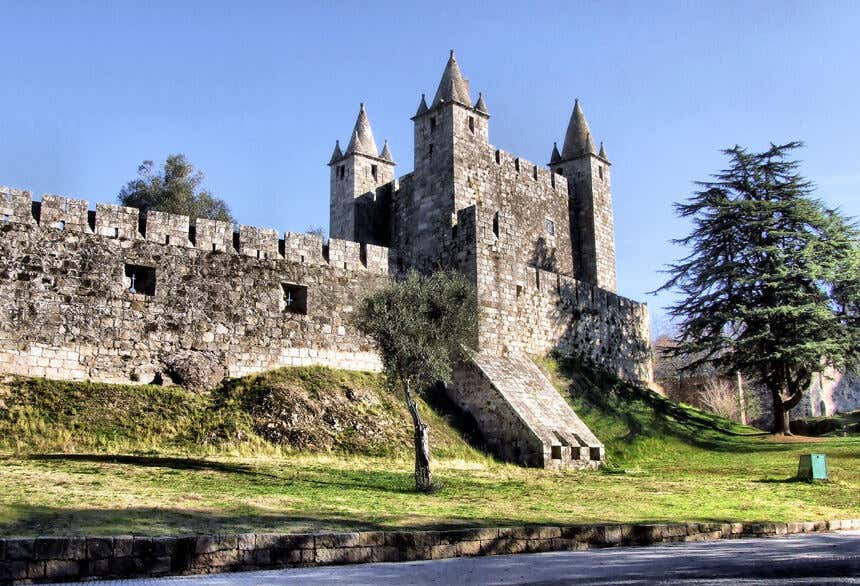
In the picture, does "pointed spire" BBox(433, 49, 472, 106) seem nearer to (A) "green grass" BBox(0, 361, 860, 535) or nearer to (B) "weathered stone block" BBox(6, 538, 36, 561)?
(A) "green grass" BBox(0, 361, 860, 535)

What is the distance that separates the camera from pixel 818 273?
30969 millimetres

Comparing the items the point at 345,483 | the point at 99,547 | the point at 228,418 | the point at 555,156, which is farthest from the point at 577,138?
the point at 99,547

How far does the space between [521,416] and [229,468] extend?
8522mm

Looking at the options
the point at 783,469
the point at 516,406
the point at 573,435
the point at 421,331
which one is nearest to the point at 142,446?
the point at 421,331

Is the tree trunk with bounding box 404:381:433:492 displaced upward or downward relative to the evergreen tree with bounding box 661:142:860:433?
downward

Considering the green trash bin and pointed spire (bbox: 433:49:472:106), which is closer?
the green trash bin

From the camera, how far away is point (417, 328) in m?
18.6

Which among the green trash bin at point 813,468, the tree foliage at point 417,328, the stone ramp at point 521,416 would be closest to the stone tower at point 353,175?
the stone ramp at point 521,416

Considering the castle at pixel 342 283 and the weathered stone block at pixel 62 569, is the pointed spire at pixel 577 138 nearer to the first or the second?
the castle at pixel 342 283

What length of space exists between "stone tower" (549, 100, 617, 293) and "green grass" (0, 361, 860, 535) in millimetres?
9548

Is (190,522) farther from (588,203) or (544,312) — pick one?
(588,203)

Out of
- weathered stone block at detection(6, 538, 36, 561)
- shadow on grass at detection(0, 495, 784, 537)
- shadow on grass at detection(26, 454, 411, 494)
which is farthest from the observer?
shadow on grass at detection(26, 454, 411, 494)

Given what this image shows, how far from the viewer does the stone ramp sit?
2258 centimetres

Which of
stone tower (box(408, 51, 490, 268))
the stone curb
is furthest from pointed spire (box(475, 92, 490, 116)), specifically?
the stone curb
